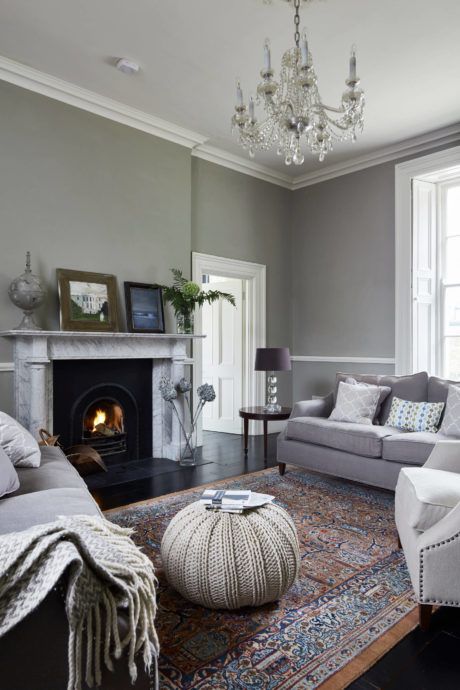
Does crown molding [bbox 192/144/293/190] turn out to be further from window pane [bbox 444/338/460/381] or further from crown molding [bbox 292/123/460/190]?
window pane [bbox 444/338/460/381]

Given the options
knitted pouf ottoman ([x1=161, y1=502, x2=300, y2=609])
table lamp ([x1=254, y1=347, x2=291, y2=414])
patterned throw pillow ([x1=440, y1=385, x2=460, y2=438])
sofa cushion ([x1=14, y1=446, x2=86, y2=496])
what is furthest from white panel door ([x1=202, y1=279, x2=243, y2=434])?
knitted pouf ottoman ([x1=161, y1=502, x2=300, y2=609])

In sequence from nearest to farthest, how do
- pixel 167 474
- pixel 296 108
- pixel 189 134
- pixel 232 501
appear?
1. pixel 232 501
2. pixel 296 108
3. pixel 167 474
4. pixel 189 134

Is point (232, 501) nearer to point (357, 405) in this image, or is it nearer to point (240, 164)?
point (357, 405)

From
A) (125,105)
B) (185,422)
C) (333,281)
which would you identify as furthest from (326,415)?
(125,105)

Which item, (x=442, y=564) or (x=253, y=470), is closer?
(x=442, y=564)

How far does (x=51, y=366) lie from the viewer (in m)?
3.95

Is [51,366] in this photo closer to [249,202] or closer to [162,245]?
[162,245]

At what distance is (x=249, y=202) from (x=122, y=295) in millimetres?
2268

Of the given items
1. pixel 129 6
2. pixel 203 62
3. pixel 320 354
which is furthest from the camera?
pixel 320 354

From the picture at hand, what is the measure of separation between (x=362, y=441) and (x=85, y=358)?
235 centimetres

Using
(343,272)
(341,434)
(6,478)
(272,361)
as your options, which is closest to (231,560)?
(6,478)

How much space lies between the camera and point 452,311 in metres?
5.16

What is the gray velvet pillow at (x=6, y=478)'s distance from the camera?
77.7 inches

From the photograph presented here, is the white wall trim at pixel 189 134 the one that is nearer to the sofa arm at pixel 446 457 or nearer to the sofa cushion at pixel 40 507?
the sofa cushion at pixel 40 507
